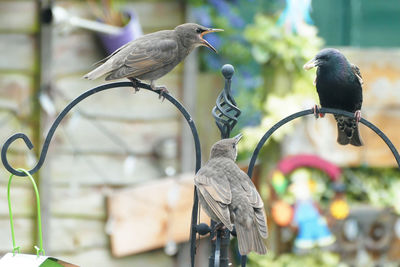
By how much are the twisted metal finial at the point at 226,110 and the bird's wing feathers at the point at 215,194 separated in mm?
167

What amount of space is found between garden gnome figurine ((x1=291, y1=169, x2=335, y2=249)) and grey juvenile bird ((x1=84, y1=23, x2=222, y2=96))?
7.18 ft

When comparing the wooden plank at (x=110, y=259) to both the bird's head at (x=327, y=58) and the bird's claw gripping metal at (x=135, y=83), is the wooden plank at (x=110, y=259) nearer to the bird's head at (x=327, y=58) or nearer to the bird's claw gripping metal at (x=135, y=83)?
the bird's claw gripping metal at (x=135, y=83)

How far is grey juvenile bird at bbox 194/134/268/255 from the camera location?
198 centimetres

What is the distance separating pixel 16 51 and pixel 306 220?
1.88 m

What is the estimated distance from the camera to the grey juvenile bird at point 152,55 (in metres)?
2.26

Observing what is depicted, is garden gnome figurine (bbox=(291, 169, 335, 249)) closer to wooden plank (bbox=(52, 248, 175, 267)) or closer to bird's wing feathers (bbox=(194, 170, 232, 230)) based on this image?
wooden plank (bbox=(52, 248, 175, 267))

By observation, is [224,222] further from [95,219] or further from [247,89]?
[247,89]

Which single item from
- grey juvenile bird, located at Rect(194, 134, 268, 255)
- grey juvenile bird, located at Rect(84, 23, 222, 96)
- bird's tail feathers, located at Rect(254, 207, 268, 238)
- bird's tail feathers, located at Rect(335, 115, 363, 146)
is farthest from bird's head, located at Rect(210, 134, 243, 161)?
bird's tail feathers, located at Rect(335, 115, 363, 146)

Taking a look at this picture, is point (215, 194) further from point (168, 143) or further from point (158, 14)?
point (158, 14)

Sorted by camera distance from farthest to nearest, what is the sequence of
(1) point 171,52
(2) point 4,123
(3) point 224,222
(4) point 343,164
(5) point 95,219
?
1. (4) point 343,164
2. (5) point 95,219
3. (2) point 4,123
4. (1) point 171,52
5. (3) point 224,222

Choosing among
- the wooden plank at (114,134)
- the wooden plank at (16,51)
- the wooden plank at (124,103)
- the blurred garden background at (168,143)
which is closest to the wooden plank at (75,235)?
the blurred garden background at (168,143)

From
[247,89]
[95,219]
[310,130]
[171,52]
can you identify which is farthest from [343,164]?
[171,52]

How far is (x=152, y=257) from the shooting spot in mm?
4625

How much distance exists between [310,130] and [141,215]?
114 centimetres
